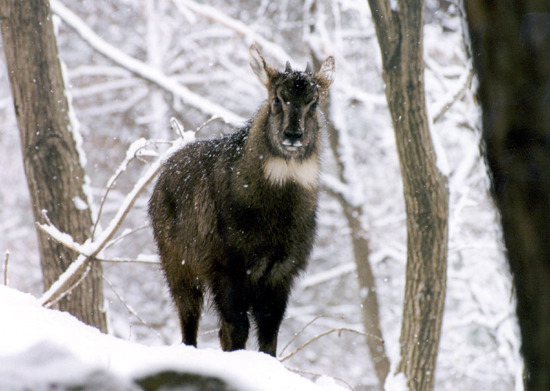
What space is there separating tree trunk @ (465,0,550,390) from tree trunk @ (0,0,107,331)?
4840mm

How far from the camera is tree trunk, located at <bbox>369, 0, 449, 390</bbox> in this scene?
18.6 feet

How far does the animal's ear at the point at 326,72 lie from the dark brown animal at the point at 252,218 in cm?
12

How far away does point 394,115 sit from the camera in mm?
5805

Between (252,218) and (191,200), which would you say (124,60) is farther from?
(252,218)

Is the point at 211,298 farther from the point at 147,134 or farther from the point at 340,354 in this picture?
the point at 340,354

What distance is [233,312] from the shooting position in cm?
428

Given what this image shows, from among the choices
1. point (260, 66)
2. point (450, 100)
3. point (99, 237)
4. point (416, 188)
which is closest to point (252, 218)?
point (260, 66)

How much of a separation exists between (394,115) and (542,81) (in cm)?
422

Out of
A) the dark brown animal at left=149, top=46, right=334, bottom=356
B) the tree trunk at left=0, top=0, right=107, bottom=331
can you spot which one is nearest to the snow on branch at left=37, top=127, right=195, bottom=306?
the dark brown animal at left=149, top=46, right=334, bottom=356

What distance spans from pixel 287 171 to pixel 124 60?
20.8 ft

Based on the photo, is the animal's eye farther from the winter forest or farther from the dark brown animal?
the winter forest

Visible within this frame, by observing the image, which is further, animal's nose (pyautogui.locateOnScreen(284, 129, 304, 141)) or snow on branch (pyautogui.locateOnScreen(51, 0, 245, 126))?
snow on branch (pyautogui.locateOnScreen(51, 0, 245, 126))

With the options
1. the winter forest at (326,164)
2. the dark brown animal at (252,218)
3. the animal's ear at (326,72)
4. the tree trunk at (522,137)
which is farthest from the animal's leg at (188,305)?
the winter forest at (326,164)

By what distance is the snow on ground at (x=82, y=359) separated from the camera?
224 cm
